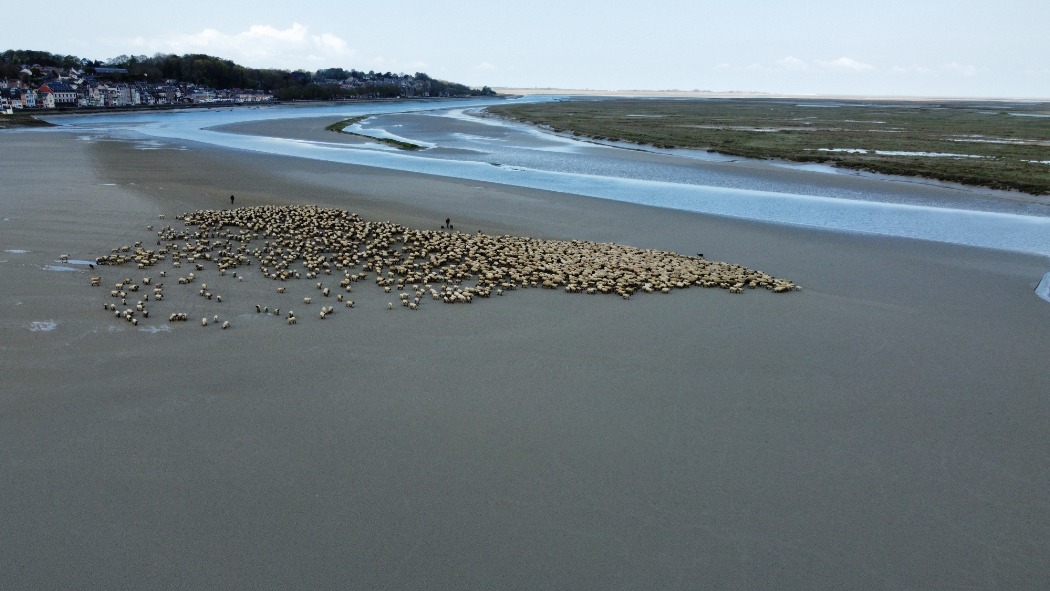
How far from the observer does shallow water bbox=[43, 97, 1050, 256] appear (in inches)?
941

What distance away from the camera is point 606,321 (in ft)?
43.3

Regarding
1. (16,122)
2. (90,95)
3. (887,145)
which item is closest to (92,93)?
(90,95)

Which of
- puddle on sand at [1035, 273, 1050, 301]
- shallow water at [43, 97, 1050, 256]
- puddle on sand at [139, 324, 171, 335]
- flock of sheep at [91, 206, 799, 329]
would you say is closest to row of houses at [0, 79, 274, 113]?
shallow water at [43, 97, 1050, 256]

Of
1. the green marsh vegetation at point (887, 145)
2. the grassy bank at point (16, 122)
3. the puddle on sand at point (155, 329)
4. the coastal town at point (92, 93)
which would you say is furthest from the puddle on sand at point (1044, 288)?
the coastal town at point (92, 93)

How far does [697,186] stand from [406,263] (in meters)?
21.3

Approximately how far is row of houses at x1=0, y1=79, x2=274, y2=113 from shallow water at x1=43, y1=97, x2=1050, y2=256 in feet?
181

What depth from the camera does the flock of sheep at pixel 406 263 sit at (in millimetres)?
14555

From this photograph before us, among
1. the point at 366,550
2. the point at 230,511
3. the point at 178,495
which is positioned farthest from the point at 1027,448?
the point at 178,495

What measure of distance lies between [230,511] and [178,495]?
75 centimetres

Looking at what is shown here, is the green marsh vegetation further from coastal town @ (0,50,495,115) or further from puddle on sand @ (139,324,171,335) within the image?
coastal town @ (0,50,495,115)

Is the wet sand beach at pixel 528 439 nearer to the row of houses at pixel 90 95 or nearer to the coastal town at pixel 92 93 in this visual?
the coastal town at pixel 92 93

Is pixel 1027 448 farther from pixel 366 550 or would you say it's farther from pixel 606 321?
pixel 366 550

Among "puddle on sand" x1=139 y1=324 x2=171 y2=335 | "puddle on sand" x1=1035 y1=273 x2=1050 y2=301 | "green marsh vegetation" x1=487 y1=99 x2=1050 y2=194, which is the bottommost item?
"puddle on sand" x1=139 y1=324 x2=171 y2=335

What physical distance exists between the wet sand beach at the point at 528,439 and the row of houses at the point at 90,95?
102 m
